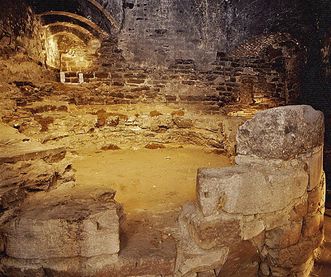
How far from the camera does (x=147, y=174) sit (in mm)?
3975

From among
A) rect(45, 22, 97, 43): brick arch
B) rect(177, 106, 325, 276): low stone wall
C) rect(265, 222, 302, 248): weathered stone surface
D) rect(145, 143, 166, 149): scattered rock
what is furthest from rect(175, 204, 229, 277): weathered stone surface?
rect(45, 22, 97, 43): brick arch

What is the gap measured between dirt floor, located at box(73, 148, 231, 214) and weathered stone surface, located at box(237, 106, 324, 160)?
34.7 inches

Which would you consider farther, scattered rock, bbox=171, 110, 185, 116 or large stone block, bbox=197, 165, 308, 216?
scattered rock, bbox=171, 110, 185, 116

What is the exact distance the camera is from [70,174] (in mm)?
3217

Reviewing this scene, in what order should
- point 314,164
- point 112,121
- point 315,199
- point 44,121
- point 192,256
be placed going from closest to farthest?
1. point 192,256
2. point 314,164
3. point 315,199
4. point 44,121
5. point 112,121

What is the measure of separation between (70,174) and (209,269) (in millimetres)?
1715

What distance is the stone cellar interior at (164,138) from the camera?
229cm

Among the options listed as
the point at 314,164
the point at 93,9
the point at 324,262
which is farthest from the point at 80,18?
the point at 324,262

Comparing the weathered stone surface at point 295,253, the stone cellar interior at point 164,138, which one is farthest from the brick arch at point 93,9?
the weathered stone surface at point 295,253

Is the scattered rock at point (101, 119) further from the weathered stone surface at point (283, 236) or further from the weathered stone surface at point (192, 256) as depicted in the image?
the weathered stone surface at point (283, 236)

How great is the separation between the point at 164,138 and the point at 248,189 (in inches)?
130

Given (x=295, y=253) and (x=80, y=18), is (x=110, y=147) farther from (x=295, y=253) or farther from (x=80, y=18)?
(x=295, y=253)

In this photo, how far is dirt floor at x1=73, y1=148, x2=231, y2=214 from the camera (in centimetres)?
311

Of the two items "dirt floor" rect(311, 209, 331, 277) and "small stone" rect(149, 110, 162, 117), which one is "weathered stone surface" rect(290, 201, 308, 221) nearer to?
"dirt floor" rect(311, 209, 331, 277)
